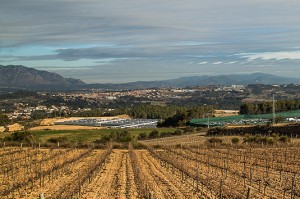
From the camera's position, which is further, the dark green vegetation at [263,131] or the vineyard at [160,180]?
the dark green vegetation at [263,131]

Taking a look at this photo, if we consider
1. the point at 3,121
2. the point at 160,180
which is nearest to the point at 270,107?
the point at 3,121

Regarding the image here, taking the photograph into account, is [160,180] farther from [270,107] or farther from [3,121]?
[3,121]

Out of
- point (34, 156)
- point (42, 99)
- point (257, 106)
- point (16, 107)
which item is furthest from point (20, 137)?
point (42, 99)

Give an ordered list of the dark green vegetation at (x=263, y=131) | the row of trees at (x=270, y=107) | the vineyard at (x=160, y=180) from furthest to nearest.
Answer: the row of trees at (x=270, y=107), the dark green vegetation at (x=263, y=131), the vineyard at (x=160, y=180)

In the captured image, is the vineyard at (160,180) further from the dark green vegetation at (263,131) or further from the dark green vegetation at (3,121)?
the dark green vegetation at (3,121)

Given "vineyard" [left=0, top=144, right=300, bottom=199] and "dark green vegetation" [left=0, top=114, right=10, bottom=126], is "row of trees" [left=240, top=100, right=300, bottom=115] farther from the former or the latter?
"vineyard" [left=0, top=144, right=300, bottom=199]

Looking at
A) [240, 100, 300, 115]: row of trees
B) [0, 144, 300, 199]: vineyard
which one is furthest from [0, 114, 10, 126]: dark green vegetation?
[0, 144, 300, 199]: vineyard

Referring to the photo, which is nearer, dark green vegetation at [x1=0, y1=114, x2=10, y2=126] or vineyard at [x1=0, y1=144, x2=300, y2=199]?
vineyard at [x1=0, y1=144, x2=300, y2=199]

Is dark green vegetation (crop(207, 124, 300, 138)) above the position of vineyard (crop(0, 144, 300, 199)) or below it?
below

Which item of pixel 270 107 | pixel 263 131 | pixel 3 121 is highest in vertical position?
pixel 270 107

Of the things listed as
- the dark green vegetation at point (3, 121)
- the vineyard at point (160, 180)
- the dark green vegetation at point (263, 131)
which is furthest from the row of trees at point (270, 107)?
the vineyard at point (160, 180)

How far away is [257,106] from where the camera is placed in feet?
310

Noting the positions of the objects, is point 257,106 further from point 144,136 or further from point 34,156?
point 34,156

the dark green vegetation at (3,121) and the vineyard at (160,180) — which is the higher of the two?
the vineyard at (160,180)
